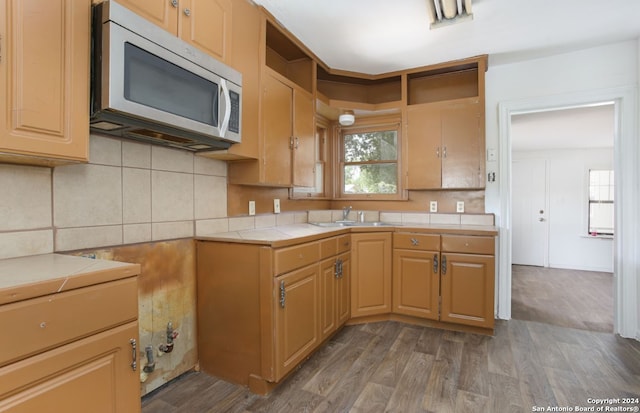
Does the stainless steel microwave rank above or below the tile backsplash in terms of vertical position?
above

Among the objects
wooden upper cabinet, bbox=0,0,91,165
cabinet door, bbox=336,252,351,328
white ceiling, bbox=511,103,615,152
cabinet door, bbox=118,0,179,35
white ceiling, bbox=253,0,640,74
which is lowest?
cabinet door, bbox=336,252,351,328

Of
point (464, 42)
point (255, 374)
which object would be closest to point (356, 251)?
point (255, 374)

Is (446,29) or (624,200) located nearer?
(446,29)

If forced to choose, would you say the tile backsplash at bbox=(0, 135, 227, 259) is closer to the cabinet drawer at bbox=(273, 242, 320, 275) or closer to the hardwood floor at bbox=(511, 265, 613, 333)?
the cabinet drawer at bbox=(273, 242, 320, 275)

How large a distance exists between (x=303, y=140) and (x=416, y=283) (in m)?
1.63

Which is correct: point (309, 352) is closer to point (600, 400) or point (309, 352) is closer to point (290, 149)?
point (290, 149)

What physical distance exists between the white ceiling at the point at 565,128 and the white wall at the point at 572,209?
21 cm

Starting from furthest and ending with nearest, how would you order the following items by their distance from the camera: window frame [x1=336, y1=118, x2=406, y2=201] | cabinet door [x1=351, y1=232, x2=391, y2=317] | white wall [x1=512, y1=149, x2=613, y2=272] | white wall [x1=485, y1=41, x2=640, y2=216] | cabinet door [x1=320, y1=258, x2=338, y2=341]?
white wall [x1=512, y1=149, x2=613, y2=272]
window frame [x1=336, y1=118, x2=406, y2=201]
cabinet door [x1=351, y1=232, x2=391, y2=317]
white wall [x1=485, y1=41, x2=640, y2=216]
cabinet door [x1=320, y1=258, x2=338, y2=341]

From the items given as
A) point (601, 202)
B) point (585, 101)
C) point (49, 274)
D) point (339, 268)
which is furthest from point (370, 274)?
point (601, 202)

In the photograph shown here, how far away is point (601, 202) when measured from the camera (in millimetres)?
5426

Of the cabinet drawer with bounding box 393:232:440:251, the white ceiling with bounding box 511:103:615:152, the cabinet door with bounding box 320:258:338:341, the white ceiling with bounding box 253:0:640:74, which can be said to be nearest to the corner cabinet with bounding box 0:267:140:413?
the cabinet door with bounding box 320:258:338:341

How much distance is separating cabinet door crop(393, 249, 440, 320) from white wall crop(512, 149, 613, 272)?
4.30 meters

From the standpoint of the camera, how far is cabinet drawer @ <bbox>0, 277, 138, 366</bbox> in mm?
804

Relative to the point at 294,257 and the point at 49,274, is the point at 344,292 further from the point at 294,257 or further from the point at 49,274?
the point at 49,274
